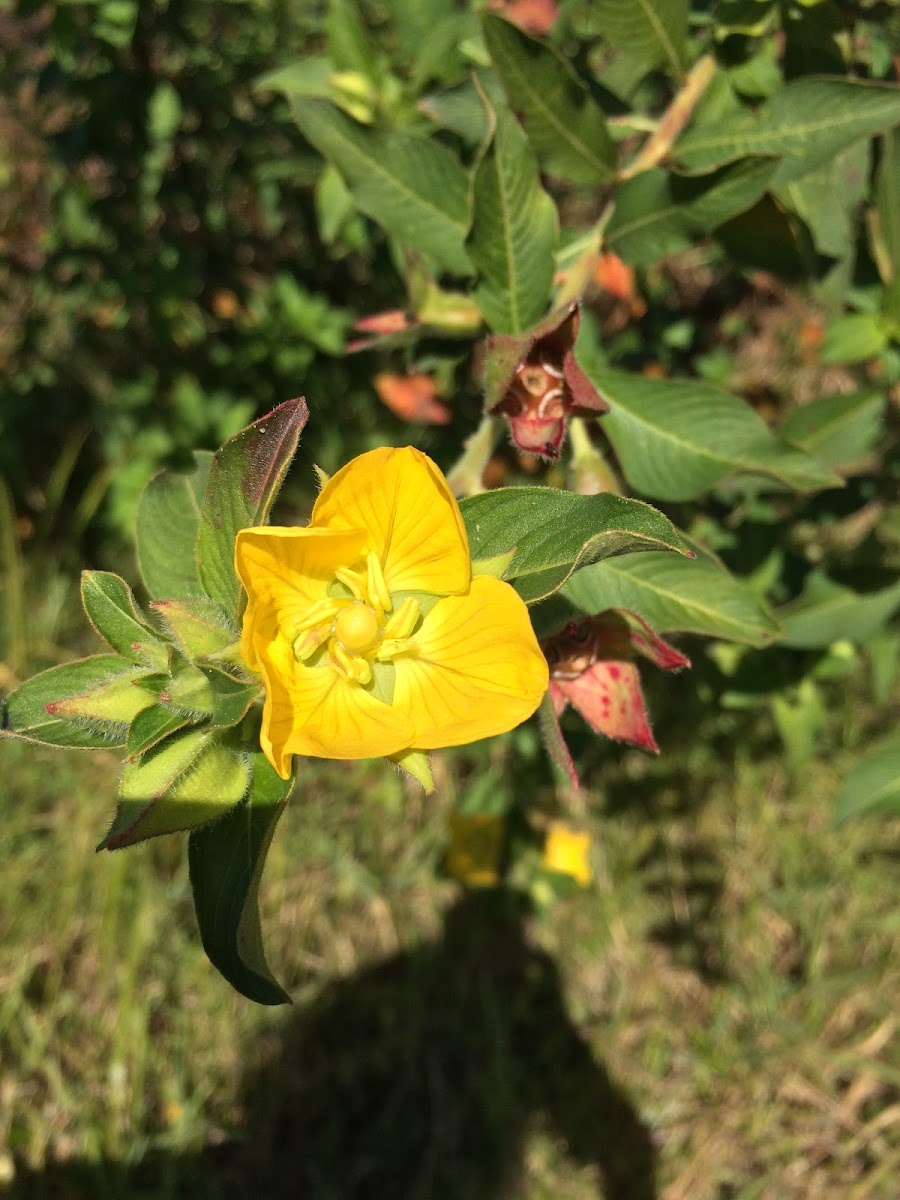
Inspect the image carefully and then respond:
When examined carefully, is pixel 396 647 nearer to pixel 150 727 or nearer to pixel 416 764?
pixel 416 764

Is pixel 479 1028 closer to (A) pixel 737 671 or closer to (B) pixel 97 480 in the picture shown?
(A) pixel 737 671

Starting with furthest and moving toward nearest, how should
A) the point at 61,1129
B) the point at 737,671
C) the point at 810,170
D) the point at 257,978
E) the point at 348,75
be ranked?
the point at 61,1129
the point at 737,671
the point at 348,75
the point at 810,170
the point at 257,978

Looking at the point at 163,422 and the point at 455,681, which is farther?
the point at 163,422

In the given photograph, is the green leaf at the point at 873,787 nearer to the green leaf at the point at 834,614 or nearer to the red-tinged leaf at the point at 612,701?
the green leaf at the point at 834,614

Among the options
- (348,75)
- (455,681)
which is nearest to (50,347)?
(348,75)

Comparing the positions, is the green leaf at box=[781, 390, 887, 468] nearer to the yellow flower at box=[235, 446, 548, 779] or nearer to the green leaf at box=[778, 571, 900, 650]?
the green leaf at box=[778, 571, 900, 650]

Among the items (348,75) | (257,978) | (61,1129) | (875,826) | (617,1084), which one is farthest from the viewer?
(875,826)

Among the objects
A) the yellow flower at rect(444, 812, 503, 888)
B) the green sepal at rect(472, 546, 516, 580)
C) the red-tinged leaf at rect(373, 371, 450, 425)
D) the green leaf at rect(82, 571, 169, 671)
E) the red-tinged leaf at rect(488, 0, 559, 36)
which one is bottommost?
the yellow flower at rect(444, 812, 503, 888)

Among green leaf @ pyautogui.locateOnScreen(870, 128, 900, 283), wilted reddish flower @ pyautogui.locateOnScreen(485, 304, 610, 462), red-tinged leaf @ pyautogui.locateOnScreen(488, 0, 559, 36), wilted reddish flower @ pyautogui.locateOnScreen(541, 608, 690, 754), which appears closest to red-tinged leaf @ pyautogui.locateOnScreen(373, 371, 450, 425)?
red-tinged leaf @ pyautogui.locateOnScreen(488, 0, 559, 36)
